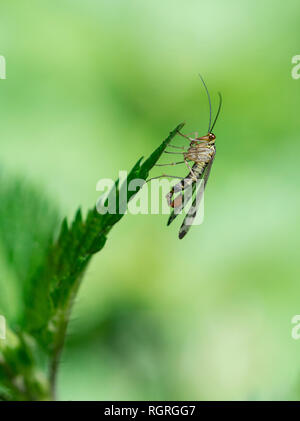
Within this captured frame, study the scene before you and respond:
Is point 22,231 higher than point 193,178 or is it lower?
lower

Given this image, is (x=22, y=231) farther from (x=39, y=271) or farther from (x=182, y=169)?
(x=182, y=169)

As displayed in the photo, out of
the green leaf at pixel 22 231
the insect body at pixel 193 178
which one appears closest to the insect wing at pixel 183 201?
the insect body at pixel 193 178

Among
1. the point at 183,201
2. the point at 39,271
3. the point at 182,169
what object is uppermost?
the point at 182,169

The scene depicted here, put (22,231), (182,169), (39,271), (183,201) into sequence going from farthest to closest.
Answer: (182,169)
(183,201)
(22,231)
(39,271)

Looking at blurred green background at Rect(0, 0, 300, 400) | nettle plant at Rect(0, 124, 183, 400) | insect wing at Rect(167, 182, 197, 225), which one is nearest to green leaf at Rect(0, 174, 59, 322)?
nettle plant at Rect(0, 124, 183, 400)

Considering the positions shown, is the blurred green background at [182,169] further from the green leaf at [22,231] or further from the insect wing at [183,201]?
the green leaf at [22,231]

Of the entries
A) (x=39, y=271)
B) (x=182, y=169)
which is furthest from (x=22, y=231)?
(x=182, y=169)
